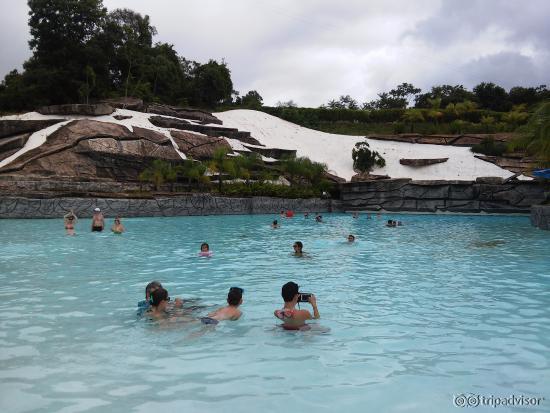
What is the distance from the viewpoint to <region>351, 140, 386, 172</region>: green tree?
39.0m

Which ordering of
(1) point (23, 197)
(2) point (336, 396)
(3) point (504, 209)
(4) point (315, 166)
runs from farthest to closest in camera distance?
(4) point (315, 166) → (3) point (504, 209) → (1) point (23, 197) → (2) point (336, 396)

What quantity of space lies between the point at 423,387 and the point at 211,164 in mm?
28145

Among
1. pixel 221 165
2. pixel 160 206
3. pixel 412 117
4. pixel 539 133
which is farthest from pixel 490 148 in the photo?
pixel 160 206

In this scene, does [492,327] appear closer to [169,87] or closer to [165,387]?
[165,387]

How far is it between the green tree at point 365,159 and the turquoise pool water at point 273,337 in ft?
90.8

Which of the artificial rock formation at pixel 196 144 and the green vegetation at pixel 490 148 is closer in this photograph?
the artificial rock formation at pixel 196 144

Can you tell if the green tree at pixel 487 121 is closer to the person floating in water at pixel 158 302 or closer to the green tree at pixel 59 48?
the green tree at pixel 59 48

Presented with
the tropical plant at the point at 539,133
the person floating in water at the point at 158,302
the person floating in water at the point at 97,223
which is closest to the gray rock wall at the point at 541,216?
the tropical plant at the point at 539,133

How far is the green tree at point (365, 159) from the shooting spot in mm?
39031

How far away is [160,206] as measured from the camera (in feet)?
86.1

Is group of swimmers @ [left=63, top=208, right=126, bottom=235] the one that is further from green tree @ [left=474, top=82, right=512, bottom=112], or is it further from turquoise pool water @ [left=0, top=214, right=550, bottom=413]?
green tree @ [left=474, top=82, right=512, bottom=112]

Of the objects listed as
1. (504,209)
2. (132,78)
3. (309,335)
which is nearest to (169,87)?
(132,78)

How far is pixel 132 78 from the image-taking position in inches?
1845

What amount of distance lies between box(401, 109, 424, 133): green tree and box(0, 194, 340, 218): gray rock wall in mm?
17575
